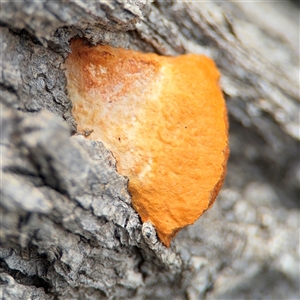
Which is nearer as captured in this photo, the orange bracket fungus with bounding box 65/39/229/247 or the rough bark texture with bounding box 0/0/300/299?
the rough bark texture with bounding box 0/0/300/299

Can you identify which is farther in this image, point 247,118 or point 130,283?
point 247,118

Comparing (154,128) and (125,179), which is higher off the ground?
(154,128)

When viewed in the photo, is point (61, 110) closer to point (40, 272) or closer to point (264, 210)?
point (40, 272)

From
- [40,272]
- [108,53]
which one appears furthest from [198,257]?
[108,53]

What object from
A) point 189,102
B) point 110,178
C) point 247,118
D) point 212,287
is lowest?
point 212,287
